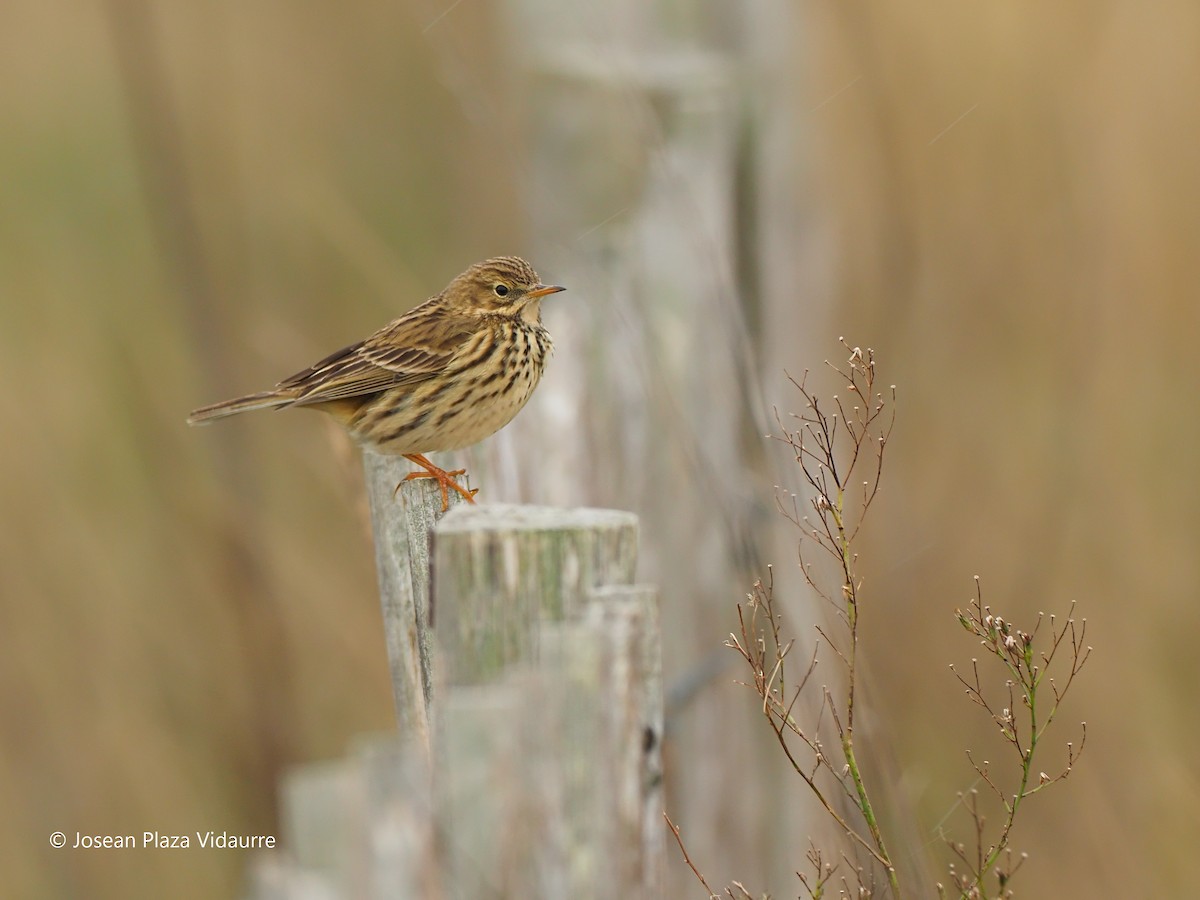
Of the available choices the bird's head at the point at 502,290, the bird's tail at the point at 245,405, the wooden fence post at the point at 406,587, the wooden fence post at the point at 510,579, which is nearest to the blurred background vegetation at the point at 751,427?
the bird's head at the point at 502,290

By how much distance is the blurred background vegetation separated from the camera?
18.1ft

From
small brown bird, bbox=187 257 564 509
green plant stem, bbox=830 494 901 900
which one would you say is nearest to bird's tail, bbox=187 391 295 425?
small brown bird, bbox=187 257 564 509

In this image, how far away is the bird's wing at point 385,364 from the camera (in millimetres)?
4914

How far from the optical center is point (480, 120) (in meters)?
4.62

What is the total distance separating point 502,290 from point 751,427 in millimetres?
1107

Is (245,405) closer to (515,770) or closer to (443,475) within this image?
(443,475)

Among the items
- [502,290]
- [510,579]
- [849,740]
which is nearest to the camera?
[510,579]

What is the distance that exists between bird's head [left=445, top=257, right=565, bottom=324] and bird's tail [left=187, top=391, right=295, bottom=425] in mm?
779

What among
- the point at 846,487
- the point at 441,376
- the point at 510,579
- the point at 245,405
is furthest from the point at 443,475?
the point at 510,579

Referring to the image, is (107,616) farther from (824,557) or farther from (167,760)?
(824,557)

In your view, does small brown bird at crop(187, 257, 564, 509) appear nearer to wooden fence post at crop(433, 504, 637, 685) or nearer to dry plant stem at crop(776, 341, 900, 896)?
dry plant stem at crop(776, 341, 900, 896)

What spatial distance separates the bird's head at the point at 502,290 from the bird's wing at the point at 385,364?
14 cm

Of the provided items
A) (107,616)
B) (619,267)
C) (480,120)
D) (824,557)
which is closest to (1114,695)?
(824,557)

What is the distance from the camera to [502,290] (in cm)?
518
